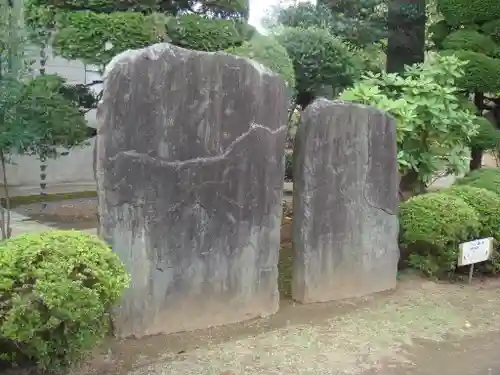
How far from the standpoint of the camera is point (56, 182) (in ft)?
41.8

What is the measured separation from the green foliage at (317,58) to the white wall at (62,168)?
16.8 ft

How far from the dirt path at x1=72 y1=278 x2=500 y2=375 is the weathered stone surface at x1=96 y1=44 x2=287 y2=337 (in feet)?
0.75

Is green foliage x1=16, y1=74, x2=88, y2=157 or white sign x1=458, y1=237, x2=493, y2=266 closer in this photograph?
green foliage x1=16, y1=74, x2=88, y2=157

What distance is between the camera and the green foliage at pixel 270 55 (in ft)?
20.0

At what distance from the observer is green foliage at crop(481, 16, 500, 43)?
8828mm

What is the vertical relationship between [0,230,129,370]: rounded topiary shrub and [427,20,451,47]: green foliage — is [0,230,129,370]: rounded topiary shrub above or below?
below

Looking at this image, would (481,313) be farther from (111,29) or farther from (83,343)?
(111,29)

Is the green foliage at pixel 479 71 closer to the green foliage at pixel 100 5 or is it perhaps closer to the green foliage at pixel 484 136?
the green foliage at pixel 484 136

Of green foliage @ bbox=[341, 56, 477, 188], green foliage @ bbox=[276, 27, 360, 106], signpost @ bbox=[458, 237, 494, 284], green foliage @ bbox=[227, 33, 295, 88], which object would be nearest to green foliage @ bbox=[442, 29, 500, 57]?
green foliage @ bbox=[341, 56, 477, 188]

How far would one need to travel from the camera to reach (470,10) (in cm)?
882

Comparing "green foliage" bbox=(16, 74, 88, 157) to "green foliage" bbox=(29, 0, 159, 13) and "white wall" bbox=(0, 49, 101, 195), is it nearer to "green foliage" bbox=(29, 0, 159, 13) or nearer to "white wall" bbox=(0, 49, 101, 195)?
"green foliage" bbox=(29, 0, 159, 13)

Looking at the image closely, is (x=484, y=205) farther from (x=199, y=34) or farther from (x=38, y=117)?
(x=38, y=117)

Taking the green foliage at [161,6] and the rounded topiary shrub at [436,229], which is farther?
the green foliage at [161,6]

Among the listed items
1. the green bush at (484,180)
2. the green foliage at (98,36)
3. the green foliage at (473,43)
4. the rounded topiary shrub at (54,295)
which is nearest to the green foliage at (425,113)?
the green bush at (484,180)
